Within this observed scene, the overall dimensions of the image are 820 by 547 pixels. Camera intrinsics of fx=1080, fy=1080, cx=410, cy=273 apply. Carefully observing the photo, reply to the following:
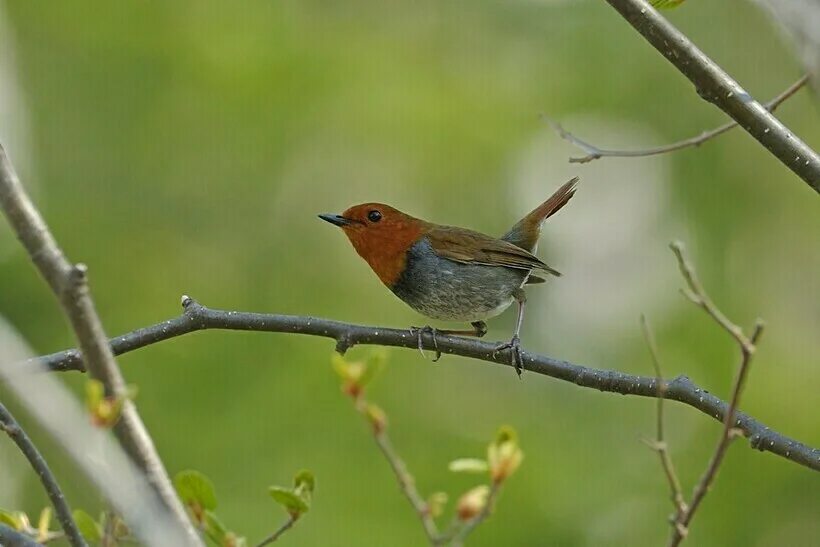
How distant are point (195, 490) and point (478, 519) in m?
0.72

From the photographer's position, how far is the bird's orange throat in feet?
19.8

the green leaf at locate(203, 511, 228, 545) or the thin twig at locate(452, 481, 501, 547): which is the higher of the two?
the green leaf at locate(203, 511, 228, 545)

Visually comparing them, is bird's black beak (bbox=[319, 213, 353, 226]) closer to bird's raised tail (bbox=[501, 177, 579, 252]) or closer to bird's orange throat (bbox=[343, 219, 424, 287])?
bird's orange throat (bbox=[343, 219, 424, 287])

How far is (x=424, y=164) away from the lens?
1269 cm

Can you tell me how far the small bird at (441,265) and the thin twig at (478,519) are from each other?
3526mm

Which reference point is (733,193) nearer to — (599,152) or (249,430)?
(249,430)

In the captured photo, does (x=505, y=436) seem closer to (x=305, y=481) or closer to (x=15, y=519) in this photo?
(x=305, y=481)

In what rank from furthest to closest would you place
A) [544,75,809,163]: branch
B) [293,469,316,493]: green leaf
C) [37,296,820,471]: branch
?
[544,75,809,163]: branch < [37,296,820,471]: branch < [293,469,316,493]: green leaf

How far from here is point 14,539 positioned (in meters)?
2.20

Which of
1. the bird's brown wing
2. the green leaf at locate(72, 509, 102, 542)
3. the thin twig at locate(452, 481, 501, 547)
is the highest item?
the bird's brown wing

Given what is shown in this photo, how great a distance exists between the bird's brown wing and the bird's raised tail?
584mm

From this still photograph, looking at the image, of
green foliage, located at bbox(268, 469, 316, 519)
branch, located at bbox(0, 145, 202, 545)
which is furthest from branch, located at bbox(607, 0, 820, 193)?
branch, located at bbox(0, 145, 202, 545)

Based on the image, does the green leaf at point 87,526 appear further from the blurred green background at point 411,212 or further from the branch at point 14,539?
the blurred green background at point 411,212

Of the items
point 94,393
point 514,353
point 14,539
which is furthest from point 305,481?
point 514,353
